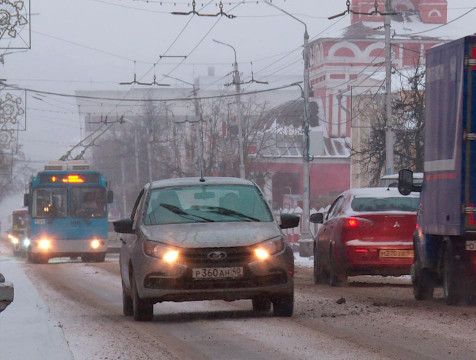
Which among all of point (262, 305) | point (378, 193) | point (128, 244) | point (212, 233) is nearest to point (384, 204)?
point (378, 193)

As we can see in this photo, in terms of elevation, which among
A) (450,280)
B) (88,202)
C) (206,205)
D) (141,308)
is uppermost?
(206,205)

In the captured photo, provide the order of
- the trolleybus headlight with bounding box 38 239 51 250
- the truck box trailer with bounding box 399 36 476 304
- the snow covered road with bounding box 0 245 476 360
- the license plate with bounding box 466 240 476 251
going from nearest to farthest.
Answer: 1. the snow covered road with bounding box 0 245 476 360
2. the truck box trailer with bounding box 399 36 476 304
3. the license plate with bounding box 466 240 476 251
4. the trolleybus headlight with bounding box 38 239 51 250

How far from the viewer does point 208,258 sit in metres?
13.0

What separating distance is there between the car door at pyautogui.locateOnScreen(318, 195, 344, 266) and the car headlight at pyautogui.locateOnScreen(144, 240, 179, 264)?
23.7 feet

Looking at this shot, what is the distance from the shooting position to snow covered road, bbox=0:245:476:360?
994cm

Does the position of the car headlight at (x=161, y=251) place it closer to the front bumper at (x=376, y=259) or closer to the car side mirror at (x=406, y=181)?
the car side mirror at (x=406, y=181)

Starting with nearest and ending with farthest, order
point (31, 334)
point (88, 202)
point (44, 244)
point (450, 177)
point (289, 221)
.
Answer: point (31, 334), point (289, 221), point (450, 177), point (44, 244), point (88, 202)

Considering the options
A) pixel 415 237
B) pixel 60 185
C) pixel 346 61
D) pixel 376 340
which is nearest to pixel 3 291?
pixel 376 340

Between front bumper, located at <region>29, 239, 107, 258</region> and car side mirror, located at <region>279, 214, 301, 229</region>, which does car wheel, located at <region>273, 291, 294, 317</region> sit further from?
front bumper, located at <region>29, 239, 107, 258</region>

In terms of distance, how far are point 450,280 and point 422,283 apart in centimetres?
149

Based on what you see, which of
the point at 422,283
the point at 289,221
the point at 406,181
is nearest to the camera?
the point at 289,221

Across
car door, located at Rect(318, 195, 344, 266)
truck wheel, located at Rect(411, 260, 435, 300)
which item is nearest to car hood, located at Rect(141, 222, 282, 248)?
truck wheel, located at Rect(411, 260, 435, 300)

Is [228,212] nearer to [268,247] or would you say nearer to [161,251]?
[268,247]

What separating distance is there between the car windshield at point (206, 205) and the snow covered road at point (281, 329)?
106 centimetres
